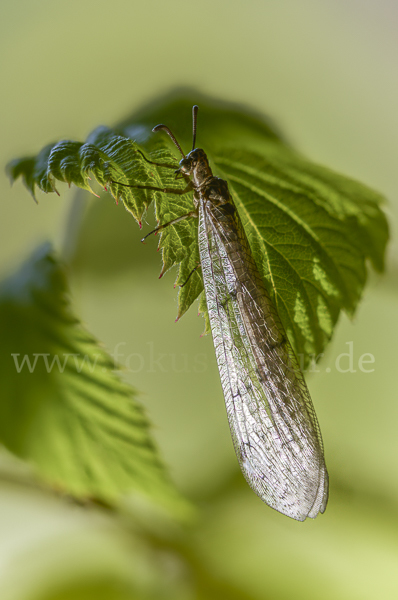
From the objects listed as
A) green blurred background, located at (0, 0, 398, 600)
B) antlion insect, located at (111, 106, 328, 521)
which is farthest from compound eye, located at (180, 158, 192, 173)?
green blurred background, located at (0, 0, 398, 600)

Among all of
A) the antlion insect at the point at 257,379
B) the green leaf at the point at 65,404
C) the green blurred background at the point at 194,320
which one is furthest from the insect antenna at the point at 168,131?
the green blurred background at the point at 194,320

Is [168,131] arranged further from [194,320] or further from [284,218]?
[194,320]

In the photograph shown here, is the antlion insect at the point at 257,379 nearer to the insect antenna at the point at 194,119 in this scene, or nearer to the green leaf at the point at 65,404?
the insect antenna at the point at 194,119

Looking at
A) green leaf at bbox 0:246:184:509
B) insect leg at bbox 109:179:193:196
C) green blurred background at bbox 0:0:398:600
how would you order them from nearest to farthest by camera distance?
insect leg at bbox 109:179:193:196 < green leaf at bbox 0:246:184:509 < green blurred background at bbox 0:0:398:600

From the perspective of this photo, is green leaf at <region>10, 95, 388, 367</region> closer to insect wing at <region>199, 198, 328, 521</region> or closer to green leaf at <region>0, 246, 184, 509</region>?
insect wing at <region>199, 198, 328, 521</region>

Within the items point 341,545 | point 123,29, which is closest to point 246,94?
point 123,29
